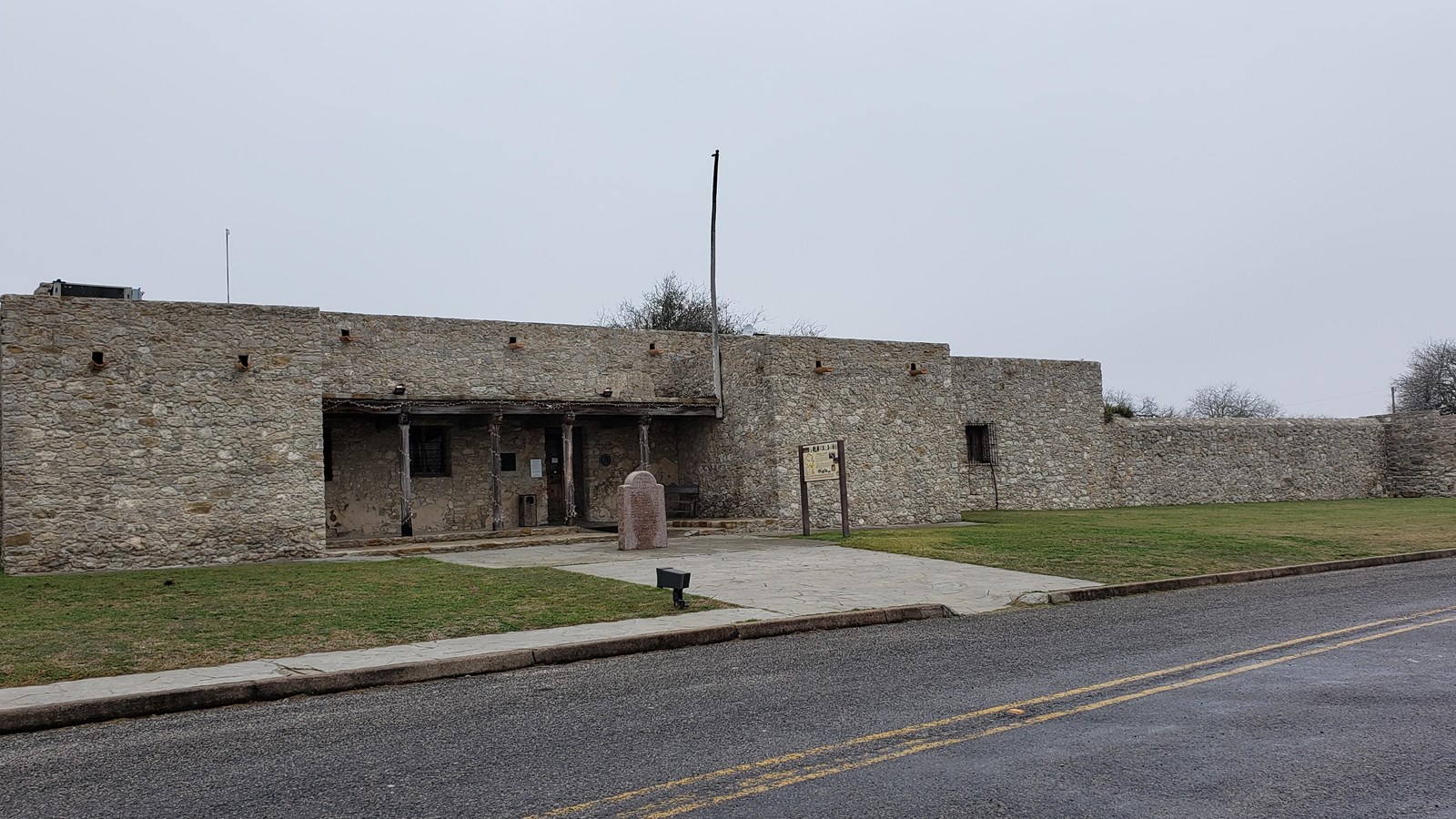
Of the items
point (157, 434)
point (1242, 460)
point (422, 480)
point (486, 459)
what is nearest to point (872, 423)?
point (486, 459)

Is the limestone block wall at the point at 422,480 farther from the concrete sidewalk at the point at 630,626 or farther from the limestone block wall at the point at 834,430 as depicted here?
the concrete sidewalk at the point at 630,626

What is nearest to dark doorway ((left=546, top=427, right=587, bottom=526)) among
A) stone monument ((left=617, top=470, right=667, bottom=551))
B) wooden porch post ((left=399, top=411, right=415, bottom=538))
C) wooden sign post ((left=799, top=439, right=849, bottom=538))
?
wooden porch post ((left=399, top=411, right=415, bottom=538))

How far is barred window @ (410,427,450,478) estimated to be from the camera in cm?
2322

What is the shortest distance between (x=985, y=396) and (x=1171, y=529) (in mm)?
9180

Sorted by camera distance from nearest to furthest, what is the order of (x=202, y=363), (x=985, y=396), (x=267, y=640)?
(x=267, y=640), (x=202, y=363), (x=985, y=396)

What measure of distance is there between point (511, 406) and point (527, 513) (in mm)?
3425

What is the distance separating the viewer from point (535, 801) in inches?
175

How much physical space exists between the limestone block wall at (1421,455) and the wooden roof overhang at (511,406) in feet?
87.9

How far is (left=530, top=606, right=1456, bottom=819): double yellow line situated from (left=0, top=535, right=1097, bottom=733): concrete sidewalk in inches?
144

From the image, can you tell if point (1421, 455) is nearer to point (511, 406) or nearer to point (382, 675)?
point (511, 406)

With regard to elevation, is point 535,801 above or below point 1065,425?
below

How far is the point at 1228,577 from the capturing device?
13.6 metres

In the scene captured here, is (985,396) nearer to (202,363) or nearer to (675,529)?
(675,529)

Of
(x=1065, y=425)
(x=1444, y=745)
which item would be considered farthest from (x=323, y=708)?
(x=1065, y=425)
